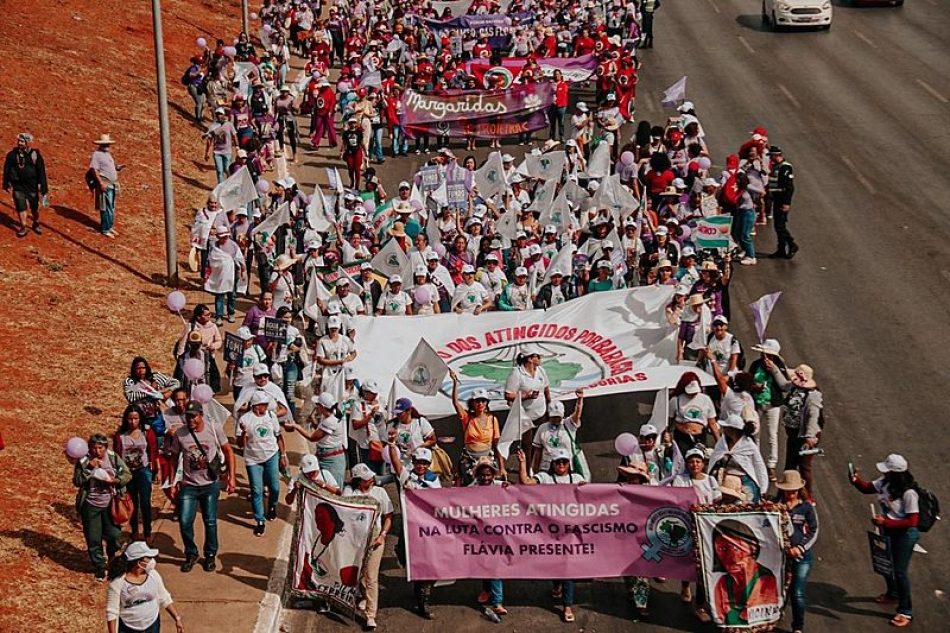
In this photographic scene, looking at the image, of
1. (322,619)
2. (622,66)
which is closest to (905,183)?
(622,66)

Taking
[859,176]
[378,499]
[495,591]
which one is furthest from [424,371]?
[859,176]

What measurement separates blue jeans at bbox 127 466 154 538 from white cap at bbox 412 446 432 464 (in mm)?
3131

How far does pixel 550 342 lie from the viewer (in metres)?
19.2

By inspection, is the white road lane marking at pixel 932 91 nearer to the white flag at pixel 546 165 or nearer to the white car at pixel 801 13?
the white car at pixel 801 13

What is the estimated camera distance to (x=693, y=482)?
1436cm

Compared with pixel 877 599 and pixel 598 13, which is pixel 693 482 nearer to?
pixel 877 599

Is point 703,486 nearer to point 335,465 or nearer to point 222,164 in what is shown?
point 335,465

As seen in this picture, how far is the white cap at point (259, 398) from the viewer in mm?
15938

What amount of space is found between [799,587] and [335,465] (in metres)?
5.33

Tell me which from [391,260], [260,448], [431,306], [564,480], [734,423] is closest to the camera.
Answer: [564,480]

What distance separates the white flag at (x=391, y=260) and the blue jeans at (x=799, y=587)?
914 cm

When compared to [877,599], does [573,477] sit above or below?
above

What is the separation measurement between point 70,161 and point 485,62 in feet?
35.3

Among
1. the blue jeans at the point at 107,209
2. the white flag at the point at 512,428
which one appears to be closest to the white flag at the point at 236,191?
the blue jeans at the point at 107,209
